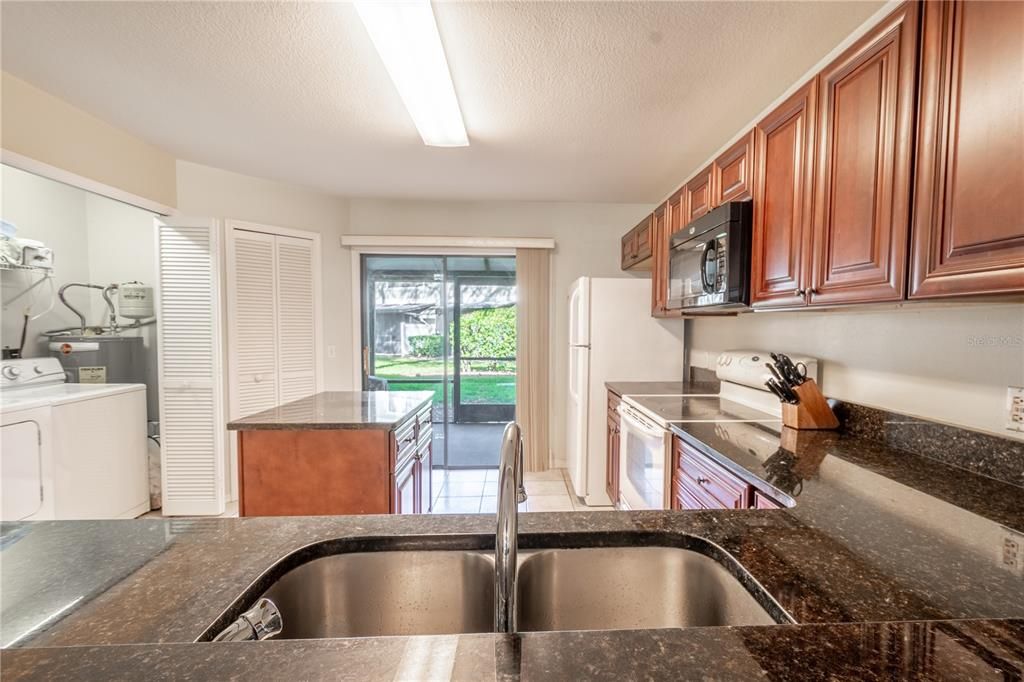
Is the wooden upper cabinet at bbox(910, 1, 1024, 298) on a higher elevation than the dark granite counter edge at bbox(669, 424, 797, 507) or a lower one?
higher

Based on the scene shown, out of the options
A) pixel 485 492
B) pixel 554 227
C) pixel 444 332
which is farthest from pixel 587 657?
pixel 554 227

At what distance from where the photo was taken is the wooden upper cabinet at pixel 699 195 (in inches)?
86.6

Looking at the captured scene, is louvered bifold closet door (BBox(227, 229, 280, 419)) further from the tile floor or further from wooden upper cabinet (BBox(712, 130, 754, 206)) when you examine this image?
wooden upper cabinet (BBox(712, 130, 754, 206))

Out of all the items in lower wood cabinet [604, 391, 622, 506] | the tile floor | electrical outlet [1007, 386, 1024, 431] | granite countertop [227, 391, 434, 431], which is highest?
electrical outlet [1007, 386, 1024, 431]

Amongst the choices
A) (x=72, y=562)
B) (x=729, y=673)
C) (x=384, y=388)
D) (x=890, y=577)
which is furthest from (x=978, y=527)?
(x=384, y=388)

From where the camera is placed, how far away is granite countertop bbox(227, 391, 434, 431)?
1804 millimetres

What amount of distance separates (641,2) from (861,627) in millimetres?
1822

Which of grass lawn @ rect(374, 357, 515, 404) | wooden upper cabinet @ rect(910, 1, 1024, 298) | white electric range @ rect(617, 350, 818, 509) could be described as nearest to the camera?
wooden upper cabinet @ rect(910, 1, 1024, 298)

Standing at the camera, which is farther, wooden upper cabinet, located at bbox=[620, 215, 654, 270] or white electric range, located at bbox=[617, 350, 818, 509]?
wooden upper cabinet, located at bbox=[620, 215, 654, 270]

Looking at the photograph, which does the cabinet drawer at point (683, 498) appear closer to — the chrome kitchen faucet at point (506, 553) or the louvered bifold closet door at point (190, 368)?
the chrome kitchen faucet at point (506, 553)

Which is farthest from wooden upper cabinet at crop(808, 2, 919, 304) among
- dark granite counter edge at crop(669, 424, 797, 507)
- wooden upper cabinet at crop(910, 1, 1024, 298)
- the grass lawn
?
the grass lawn

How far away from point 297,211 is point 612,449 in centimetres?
320

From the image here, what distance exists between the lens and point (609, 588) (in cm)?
81

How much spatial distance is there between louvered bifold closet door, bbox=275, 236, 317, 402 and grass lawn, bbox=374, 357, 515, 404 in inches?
26.1
